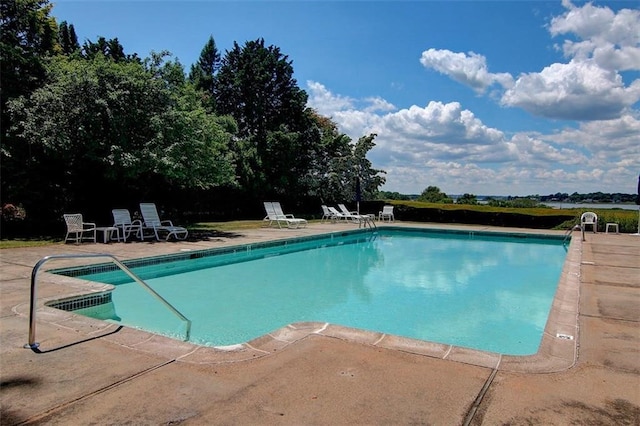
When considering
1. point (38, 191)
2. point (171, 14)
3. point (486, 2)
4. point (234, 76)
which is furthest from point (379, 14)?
point (234, 76)

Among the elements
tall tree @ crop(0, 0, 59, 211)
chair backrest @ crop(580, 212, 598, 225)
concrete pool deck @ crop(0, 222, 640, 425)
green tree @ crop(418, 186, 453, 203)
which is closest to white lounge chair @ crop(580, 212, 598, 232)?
chair backrest @ crop(580, 212, 598, 225)

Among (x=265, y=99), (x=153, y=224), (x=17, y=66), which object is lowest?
(x=153, y=224)

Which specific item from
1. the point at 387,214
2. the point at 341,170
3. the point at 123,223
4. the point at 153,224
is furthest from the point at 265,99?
the point at 123,223

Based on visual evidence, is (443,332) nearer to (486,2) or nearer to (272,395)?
(272,395)

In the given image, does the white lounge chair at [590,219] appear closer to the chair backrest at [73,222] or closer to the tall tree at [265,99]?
the tall tree at [265,99]

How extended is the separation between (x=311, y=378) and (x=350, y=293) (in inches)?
193

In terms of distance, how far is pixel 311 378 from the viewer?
2.92 meters

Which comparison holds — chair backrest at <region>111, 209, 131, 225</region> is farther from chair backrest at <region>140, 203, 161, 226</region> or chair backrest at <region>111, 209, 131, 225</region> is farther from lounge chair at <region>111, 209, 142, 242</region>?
chair backrest at <region>140, 203, 161, 226</region>

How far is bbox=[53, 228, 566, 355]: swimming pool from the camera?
5.63 meters

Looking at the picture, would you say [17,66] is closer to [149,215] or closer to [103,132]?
[103,132]

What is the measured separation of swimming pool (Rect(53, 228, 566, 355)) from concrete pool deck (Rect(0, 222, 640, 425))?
147cm

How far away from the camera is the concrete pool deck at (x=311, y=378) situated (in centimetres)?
242

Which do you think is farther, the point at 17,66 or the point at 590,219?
the point at 590,219

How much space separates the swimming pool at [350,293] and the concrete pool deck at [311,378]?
1.47m
